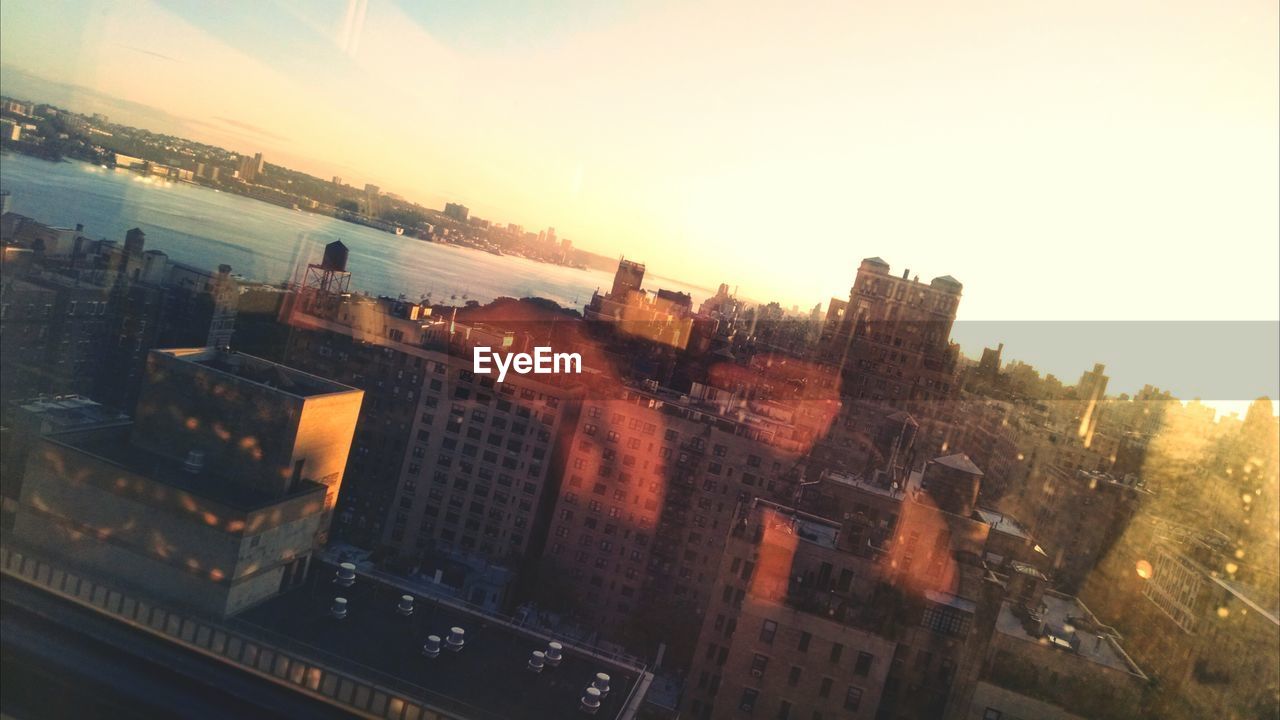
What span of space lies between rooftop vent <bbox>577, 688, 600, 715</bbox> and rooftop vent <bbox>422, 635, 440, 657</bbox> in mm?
880

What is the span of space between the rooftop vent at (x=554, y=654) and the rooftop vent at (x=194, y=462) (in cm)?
230

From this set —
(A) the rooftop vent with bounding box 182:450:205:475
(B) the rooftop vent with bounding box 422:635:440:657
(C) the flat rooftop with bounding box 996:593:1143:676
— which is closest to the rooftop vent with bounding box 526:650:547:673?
(B) the rooftop vent with bounding box 422:635:440:657

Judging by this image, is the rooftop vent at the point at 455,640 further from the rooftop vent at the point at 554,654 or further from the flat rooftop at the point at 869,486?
the flat rooftop at the point at 869,486

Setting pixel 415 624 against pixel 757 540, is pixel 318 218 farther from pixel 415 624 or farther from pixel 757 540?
pixel 757 540

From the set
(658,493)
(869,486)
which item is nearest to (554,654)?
(869,486)

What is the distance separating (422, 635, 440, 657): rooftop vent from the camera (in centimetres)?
395

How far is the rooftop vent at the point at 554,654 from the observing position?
417cm

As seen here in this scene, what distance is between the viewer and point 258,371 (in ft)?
14.7

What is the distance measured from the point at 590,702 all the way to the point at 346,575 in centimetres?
181

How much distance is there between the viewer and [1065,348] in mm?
4895

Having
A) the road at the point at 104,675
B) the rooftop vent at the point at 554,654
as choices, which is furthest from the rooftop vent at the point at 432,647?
the rooftop vent at the point at 554,654

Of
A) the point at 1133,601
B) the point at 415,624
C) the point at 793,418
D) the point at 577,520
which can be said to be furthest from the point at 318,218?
the point at 1133,601

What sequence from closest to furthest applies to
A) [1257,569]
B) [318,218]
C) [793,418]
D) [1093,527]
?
1. [1257,569]
2. [1093,527]
3. [318,218]
4. [793,418]

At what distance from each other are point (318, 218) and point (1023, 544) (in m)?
6.20
